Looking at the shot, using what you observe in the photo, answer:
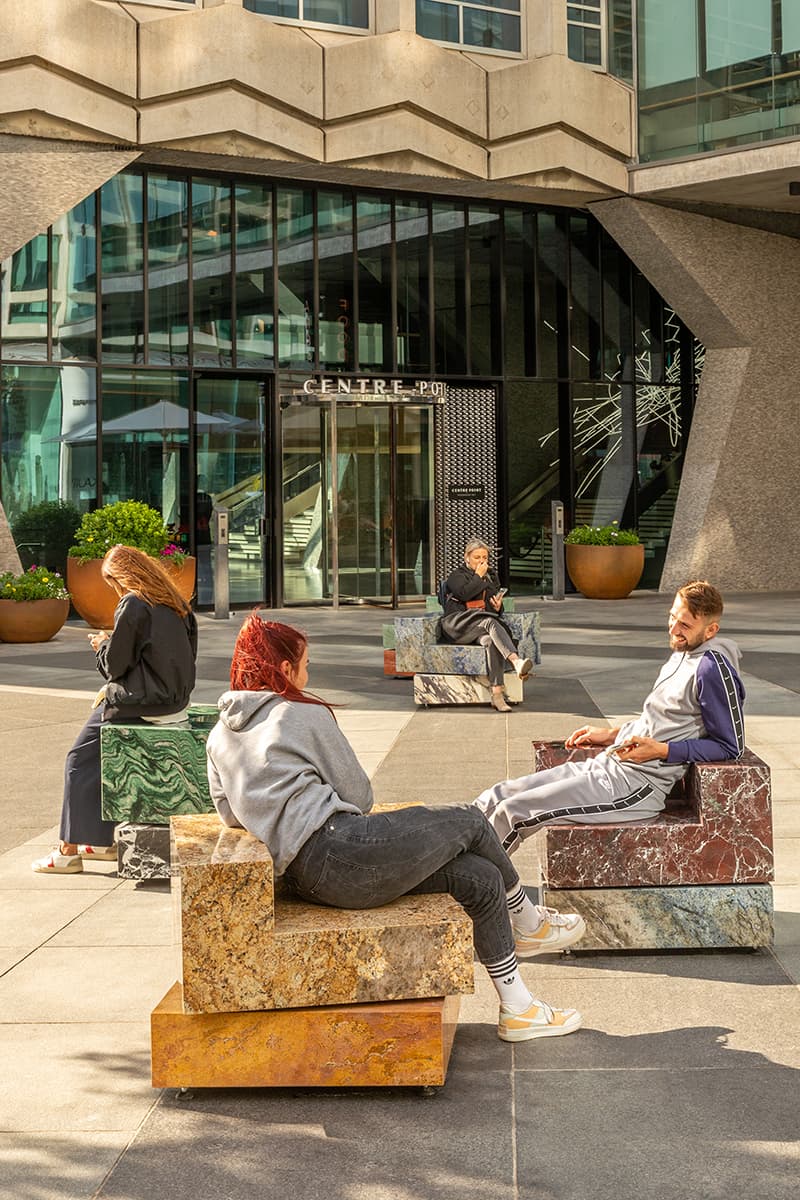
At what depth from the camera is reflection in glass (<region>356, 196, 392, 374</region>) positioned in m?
24.0

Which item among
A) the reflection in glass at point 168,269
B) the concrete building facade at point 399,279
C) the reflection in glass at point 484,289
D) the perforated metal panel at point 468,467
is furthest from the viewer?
the reflection in glass at point 484,289

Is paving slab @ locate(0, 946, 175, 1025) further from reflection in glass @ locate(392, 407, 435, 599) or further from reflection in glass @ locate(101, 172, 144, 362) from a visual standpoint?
reflection in glass @ locate(392, 407, 435, 599)

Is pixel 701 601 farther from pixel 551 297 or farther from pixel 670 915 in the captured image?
pixel 551 297

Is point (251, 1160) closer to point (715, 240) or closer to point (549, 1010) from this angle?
point (549, 1010)

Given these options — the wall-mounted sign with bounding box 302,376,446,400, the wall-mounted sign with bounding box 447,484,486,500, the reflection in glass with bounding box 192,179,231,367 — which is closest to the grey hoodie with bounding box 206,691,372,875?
the reflection in glass with bounding box 192,179,231,367

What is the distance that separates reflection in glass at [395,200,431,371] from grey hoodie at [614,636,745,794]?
18858mm

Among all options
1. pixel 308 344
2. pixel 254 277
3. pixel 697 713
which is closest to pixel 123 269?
pixel 254 277

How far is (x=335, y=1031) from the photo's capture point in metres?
4.41

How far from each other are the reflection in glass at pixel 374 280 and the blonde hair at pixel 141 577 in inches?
673

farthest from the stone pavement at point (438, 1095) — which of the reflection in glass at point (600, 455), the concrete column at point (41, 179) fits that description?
the reflection in glass at point (600, 455)

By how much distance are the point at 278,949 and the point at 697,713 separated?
222 centimetres

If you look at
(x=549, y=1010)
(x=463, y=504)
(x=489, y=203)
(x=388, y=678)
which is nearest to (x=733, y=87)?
(x=489, y=203)

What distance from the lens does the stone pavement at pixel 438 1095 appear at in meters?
3.84

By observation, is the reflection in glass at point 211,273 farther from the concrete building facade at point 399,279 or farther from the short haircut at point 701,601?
the short haircut at point 701,601
